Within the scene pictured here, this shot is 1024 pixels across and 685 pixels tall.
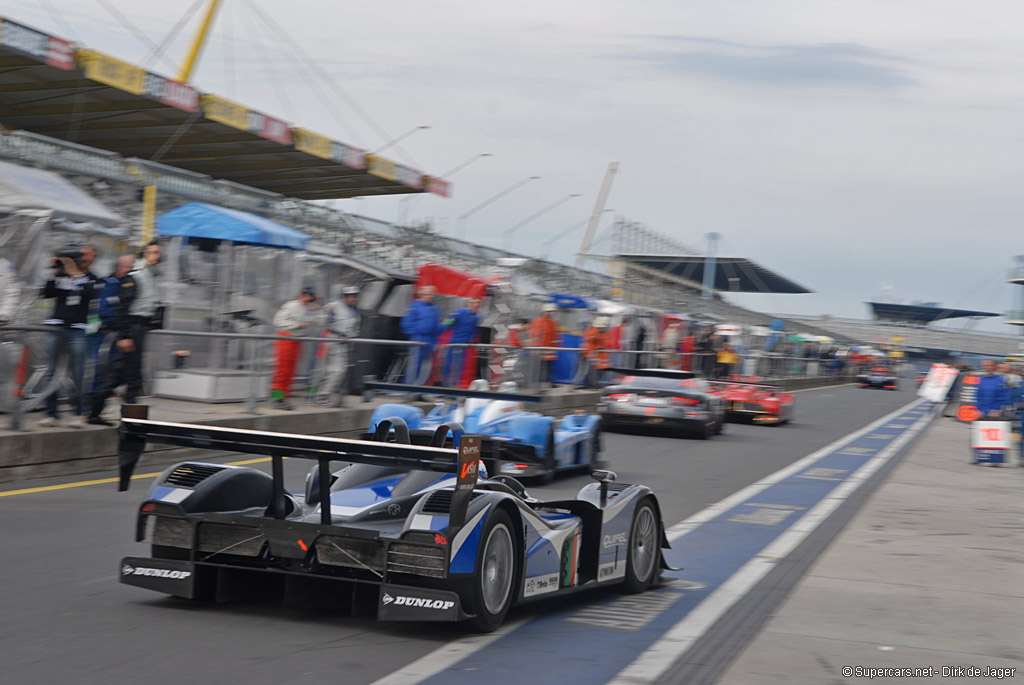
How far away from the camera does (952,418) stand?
1438 inches

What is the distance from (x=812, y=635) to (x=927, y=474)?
11.8 metres

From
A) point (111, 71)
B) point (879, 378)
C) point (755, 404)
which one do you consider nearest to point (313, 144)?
point (111, 71)

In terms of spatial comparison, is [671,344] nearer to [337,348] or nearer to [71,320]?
[337,348]

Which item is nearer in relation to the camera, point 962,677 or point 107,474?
point 962,677

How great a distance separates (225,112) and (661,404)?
45.0 feet

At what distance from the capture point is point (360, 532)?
5.80m

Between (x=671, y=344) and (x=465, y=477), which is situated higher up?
(x=671, y=344)

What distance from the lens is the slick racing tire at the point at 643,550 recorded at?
301 inches

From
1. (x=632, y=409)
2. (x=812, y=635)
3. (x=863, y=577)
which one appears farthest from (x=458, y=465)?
(x=632, y=409)

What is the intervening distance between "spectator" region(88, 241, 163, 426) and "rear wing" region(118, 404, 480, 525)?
646 centimetres

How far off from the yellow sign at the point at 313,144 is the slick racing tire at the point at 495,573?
2675cm

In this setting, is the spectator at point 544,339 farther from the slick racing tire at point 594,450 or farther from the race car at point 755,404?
the slick racing tire at point 594,450

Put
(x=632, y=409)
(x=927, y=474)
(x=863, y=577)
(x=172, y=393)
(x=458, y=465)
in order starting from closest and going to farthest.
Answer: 1. (x=458, y=465)
2. (x=863, y=577)
3. (x=172, y=393)
4. (x=927, y=474)
5. (x=632, y=409)

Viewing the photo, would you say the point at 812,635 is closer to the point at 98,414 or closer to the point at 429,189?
the point at 98,414
